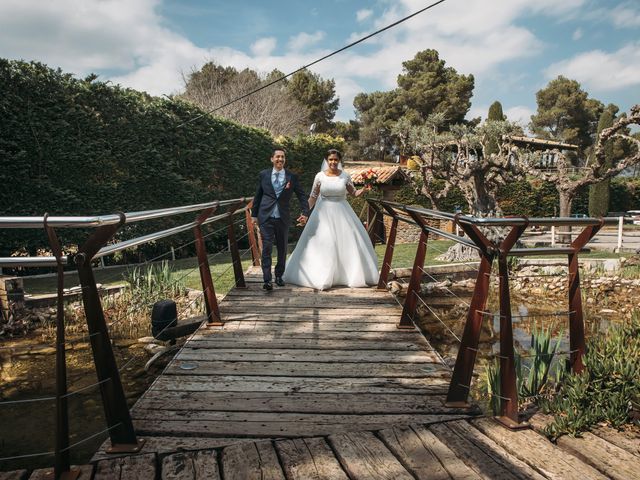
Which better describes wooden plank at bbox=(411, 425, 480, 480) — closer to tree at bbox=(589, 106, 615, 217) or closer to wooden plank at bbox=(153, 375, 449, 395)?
wooden plank at bbox=(153, 375, 449, 395)

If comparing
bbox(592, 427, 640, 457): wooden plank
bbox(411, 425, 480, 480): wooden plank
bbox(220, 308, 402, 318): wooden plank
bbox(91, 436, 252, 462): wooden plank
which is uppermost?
bbox(220, 308, 402, 318): wooden plank

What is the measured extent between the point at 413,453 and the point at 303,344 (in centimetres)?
177

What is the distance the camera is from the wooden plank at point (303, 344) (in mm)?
3635

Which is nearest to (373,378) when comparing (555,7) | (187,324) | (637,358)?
(637,358)

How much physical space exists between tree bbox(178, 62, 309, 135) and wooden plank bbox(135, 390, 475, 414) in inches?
1057

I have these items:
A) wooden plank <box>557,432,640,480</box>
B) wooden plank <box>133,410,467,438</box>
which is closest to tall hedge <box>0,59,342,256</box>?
wooden plank <box>133,410,467,438</box>

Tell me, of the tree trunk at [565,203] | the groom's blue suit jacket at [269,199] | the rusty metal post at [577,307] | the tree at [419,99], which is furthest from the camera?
the tree at [419,99]

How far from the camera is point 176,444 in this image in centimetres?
217

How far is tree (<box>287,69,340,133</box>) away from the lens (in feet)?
131

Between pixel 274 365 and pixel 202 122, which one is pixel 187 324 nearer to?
pixel 274 365

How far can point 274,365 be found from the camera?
3.27 m

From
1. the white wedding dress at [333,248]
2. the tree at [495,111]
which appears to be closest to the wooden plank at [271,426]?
the white wedding dress at [333,248]

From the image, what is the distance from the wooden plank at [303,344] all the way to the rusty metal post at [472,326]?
102 centimetres

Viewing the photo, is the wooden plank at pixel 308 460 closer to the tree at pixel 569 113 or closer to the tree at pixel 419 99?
the tree at pixel 419 99
